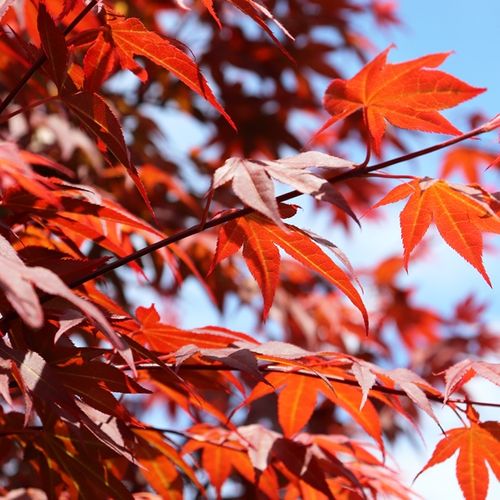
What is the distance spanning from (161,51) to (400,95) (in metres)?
0.17

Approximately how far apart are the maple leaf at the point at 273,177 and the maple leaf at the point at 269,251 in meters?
0.05

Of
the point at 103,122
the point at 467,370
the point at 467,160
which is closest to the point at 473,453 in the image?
the point at 467,370

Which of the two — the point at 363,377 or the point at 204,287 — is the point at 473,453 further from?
the point at 204,287

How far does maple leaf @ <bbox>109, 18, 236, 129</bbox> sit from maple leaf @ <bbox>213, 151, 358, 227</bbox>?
0.22 ft

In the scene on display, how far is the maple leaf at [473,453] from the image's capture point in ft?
2.19

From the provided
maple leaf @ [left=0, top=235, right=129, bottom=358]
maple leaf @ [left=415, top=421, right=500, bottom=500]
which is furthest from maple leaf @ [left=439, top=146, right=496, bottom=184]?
maple leaf @ [left=0, top=235, right=129, bottom=358]

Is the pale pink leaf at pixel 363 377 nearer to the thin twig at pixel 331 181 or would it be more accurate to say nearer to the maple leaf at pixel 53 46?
the thin twig at pixel 331 181

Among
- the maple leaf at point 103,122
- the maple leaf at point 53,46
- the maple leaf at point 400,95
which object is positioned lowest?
the maple leaf at point 103,122

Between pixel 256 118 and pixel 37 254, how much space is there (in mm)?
1405

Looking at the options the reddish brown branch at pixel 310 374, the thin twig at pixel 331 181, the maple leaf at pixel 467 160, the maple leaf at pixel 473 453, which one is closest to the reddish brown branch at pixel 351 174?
the thin twig at pixel 331 181

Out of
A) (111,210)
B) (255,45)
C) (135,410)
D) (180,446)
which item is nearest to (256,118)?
(255,45)

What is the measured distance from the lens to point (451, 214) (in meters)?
0.58

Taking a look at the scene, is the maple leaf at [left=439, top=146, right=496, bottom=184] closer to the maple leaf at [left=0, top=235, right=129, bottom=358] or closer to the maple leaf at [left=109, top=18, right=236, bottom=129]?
the maple leaf at [left=109, top=18, right=236, bottom=129]

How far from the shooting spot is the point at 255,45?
218 centimetres
